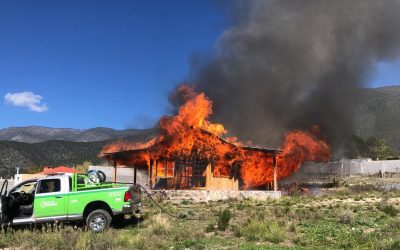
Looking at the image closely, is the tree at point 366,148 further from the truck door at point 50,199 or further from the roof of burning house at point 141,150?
the truck door at point 50,199

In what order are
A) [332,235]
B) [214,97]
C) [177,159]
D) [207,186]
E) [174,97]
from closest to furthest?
[332,235] → [207,186] → [177,159] → [174,97] → [214,97]

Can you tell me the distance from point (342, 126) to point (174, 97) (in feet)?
51.3

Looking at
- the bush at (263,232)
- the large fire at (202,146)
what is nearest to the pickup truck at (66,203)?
the bush at (263,232)

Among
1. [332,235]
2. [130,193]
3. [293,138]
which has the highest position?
[293,138]

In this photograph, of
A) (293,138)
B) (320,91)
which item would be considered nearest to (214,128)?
(293,138)

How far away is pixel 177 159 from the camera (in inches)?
1113

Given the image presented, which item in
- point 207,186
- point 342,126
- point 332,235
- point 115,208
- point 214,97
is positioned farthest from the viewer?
point 342,126

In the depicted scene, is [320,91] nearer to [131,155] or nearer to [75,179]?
[131,155]

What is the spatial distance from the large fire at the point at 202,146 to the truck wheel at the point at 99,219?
1285 centimetres

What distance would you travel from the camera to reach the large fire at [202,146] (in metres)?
26.8

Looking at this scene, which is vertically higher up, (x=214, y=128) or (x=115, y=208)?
(x=214, y=128)

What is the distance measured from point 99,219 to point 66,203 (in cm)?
112

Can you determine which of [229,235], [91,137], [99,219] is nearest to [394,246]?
[229,235]

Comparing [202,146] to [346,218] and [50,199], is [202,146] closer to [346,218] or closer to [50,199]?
[346,218]
